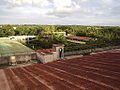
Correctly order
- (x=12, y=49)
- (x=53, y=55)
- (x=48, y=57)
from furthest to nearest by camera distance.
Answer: (x=12, y=49)
(x=53, y=55)
(x=48, y=57)

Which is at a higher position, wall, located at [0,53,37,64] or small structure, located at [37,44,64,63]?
small structure, located at [37,44,64,63]

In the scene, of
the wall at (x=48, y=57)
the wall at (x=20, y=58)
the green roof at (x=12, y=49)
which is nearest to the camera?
the wall at (x=48, y=57)

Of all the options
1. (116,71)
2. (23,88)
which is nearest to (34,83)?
(23,88)

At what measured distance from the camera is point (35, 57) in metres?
26.0

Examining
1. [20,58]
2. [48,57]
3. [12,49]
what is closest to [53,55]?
[48,57]

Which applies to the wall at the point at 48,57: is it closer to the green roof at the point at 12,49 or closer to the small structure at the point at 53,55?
the small structure at the point at 53,55

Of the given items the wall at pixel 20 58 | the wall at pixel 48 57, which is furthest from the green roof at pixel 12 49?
the wall at pixel 48 57

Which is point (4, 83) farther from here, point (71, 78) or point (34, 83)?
point (71, 78)

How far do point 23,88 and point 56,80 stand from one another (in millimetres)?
2344

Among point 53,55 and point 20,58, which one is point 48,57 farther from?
point 20,58

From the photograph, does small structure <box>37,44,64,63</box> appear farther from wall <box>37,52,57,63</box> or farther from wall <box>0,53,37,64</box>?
wall <box>0,53,37,64</box>

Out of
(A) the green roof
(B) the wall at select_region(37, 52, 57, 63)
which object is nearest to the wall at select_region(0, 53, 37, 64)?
(A) the green roof

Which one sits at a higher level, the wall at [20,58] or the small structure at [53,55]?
the small structure at [53,55]

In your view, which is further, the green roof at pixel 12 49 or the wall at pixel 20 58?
the green roof at pixel 12 49
